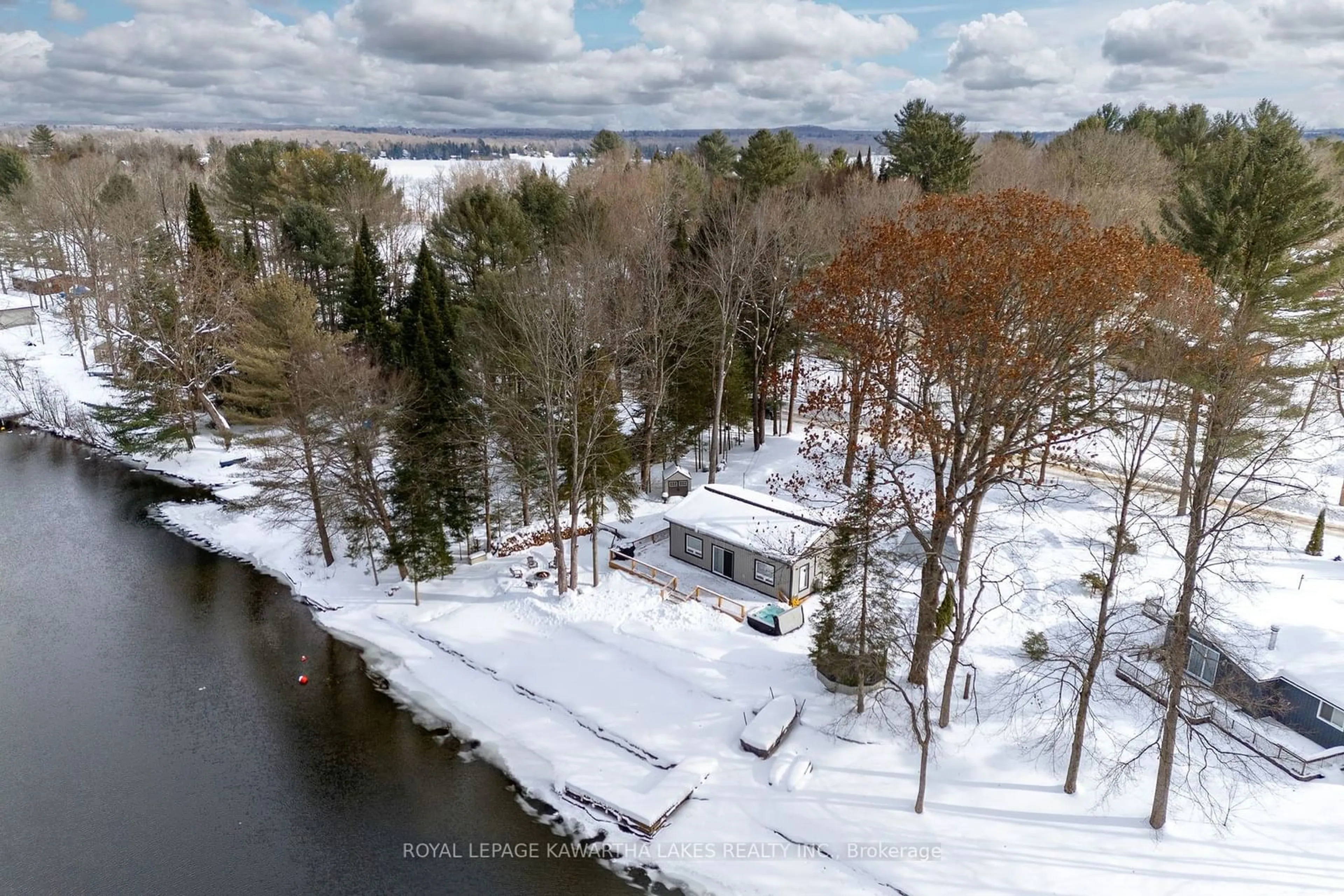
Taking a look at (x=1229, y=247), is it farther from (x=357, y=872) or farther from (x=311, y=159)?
(x=311, y=159)

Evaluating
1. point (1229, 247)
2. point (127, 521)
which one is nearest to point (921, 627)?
point (1229, 247)

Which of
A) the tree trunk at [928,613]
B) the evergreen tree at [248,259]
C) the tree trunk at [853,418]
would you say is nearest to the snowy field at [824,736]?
the tree trunk at [928,613]

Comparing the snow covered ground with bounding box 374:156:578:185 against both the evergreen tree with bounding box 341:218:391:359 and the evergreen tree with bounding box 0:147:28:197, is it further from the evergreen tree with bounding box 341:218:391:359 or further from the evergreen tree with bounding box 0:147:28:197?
the evergreen tree with bounding box 0:147:28:197

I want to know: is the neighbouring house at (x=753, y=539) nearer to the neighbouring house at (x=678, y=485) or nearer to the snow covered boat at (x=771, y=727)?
the neighbouring house at (x=678, y=485)

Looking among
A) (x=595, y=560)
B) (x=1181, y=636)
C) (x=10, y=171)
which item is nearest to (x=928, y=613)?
(x=1181, y=636)

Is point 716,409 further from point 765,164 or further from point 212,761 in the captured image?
point 765,164

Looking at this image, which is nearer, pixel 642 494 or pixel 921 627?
pixel 921 627

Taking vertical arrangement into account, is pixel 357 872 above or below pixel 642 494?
below
